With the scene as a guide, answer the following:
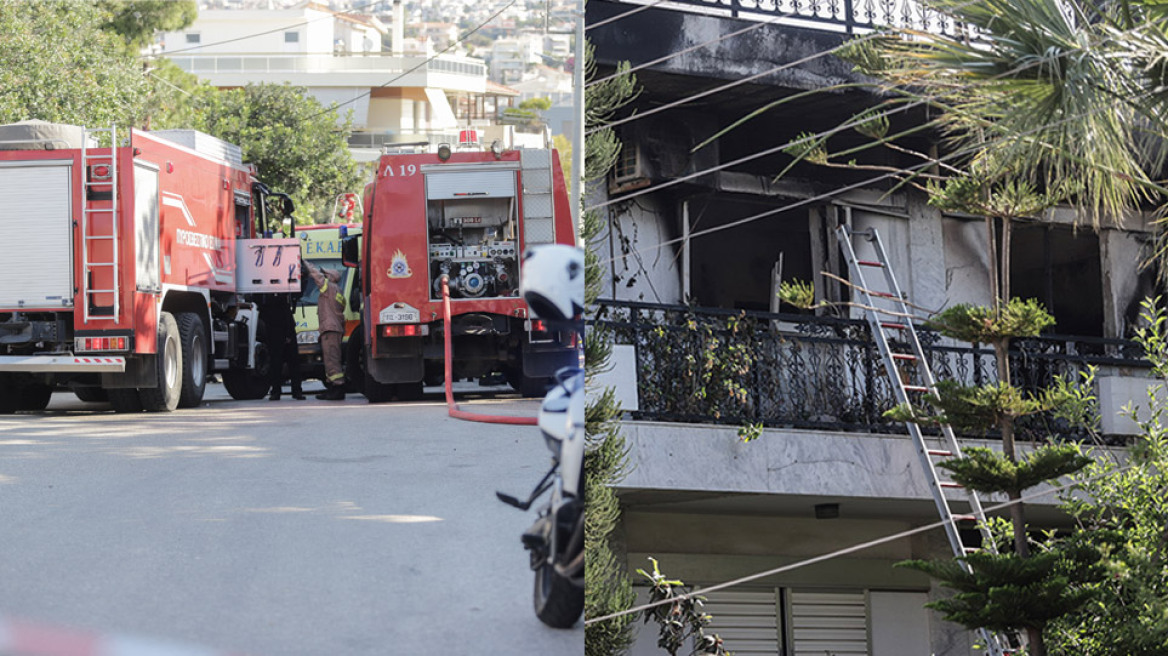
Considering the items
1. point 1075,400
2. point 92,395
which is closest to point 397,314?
point 1075,400

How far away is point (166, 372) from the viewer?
525 centimetres

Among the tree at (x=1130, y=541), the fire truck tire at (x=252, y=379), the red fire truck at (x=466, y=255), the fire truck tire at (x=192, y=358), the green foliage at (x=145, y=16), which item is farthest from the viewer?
the fire truck tire at (x=252, y=379)

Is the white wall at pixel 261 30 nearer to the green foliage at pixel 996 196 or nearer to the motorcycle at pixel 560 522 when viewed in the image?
the motorcycle at pixel 560 522

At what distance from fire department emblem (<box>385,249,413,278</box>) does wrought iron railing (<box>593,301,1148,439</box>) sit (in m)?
1.01

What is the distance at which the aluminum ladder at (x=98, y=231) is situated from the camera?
5.47m

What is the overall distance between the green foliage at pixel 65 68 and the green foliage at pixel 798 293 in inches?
84.2

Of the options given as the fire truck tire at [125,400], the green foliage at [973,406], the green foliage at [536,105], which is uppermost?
the green foliage at [536,105]

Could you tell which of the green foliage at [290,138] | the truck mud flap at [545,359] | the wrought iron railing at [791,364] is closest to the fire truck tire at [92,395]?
the green foliage at [290,138]

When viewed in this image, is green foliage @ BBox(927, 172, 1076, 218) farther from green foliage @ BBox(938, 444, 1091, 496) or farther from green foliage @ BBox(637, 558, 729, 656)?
green foliage @ BBox(637, 558, 729, 656)

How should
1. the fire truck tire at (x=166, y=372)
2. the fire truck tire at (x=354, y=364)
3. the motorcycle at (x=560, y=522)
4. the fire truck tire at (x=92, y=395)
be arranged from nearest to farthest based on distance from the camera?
the motorcycle at (x=560, y=522)
the fire truck tire at (x=354, y=364)
the fire truck tire at (x=166, y=372)
the fire truck tire at (x=92, y=395)

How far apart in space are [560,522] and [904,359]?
7.04ft

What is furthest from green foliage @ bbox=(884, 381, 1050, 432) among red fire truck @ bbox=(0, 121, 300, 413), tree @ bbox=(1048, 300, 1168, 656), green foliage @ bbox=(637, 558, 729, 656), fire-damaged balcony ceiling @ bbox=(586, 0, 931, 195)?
red fire truck @ bbox=(0, 121, 300, 413)

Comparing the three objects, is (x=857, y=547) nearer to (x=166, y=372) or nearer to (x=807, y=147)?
(x=807, y=147)

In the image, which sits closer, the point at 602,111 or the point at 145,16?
the point at 145,16
